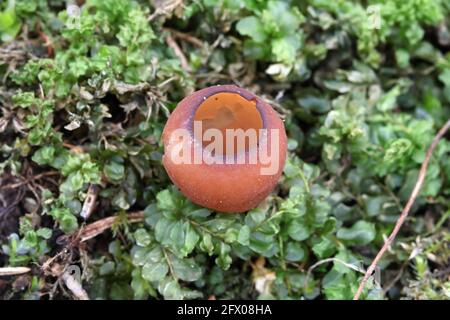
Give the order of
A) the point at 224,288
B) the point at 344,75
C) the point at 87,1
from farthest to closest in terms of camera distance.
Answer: the point at 344,75, the point at 87,1, the point at 224,288

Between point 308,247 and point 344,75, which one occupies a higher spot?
point 344,75

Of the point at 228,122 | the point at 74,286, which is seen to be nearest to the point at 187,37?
the point at 228,122

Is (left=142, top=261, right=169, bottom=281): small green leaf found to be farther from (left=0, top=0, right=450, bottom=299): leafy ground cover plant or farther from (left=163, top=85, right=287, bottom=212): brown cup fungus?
(left=163, top=85, right=287, bottom=212): brown cup fungus

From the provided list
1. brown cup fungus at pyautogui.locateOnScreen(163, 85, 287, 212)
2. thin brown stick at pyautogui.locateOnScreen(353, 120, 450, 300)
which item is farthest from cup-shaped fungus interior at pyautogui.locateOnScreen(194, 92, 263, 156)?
thin brown stick at pyautogui.locateOnScreen(353, 120, 450, 300)

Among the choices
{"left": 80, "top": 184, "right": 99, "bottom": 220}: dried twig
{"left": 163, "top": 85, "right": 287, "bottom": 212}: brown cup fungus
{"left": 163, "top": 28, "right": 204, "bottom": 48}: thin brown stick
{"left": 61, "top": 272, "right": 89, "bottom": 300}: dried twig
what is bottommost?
{"left": 61, "top": 272, "right": 89, "bottom": 300}: dried twig

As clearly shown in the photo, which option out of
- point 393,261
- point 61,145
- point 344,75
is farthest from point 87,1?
point 393,261

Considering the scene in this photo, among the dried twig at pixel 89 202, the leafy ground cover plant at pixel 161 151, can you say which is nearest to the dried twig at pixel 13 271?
the leafy ground cover plant at pixel 161 151

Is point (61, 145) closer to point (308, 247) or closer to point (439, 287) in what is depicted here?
point (308, 247)

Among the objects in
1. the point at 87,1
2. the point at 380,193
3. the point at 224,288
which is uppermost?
the point at 87,1
